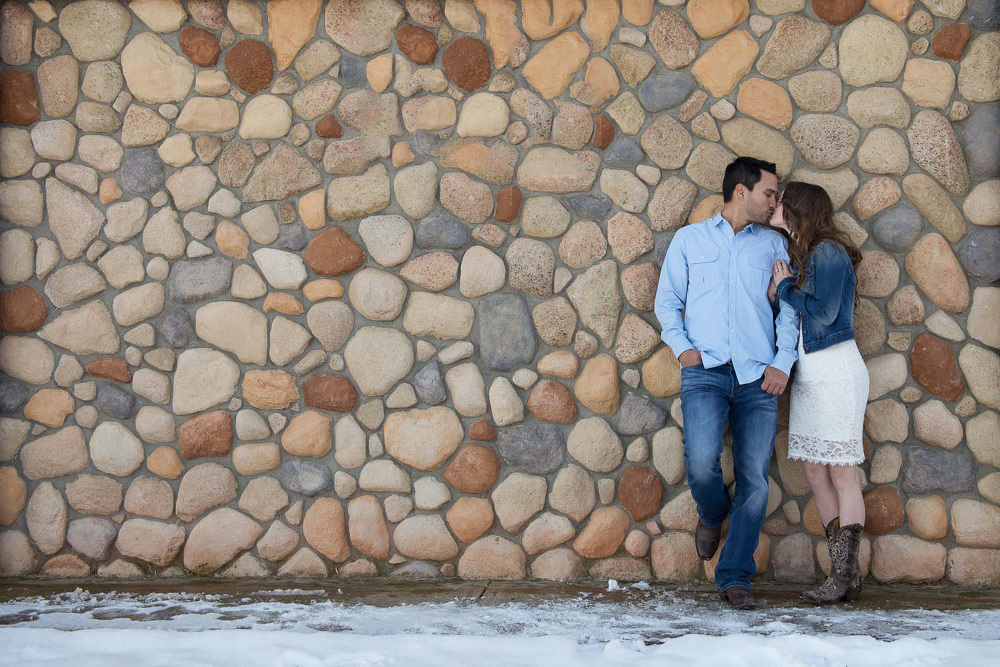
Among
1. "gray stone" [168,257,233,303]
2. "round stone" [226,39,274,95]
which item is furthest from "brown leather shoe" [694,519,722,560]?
"round stone" [226,39,274,95]

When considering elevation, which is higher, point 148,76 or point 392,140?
point 148,76

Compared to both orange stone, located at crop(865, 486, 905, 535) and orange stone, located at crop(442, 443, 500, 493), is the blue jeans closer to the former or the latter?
orange stone, located at crop(865, 486, 905, 535)

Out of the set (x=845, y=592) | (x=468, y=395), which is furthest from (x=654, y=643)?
(x=468, y=395)

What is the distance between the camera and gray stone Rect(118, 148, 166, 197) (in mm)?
3572

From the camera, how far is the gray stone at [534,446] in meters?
3.44

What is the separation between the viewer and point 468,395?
346 centimetres

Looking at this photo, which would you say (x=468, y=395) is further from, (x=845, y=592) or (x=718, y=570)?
(x=845, y=592)

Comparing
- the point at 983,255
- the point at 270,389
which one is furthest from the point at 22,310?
the point at 983,255

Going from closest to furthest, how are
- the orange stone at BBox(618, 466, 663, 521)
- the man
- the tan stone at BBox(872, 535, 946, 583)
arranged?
the man → the tan stone at BBox(872, 535, 946, 583) → the orange stone at BBox(618, 466, 663, 521)

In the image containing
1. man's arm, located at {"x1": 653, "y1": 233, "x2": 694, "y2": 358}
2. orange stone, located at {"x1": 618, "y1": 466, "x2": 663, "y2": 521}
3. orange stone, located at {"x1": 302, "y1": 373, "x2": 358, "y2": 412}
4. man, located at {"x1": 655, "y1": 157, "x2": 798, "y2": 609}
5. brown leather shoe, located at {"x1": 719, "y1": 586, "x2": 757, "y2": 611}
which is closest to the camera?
brown leather shoe, located at {"x1": 719, "y1": 586, "x2": 757, "y2": 611}

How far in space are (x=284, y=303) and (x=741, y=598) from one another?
88.1 inches

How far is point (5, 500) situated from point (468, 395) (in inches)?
84.4

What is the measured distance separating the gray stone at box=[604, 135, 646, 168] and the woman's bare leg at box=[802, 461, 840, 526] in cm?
143

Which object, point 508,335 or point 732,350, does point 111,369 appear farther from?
point 732,350
